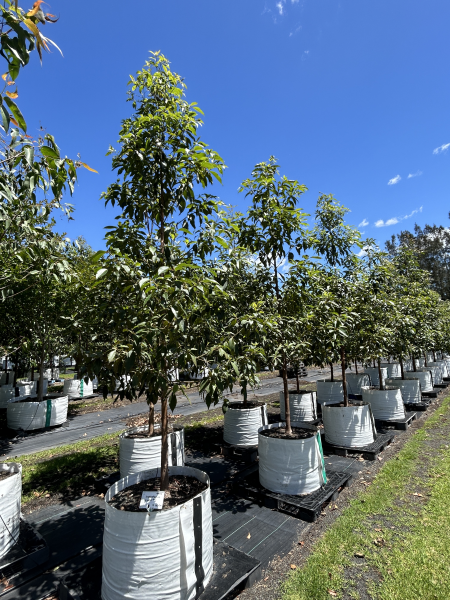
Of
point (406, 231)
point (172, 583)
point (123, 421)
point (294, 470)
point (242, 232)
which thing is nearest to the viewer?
point (172, 583)

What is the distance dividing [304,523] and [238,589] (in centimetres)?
133

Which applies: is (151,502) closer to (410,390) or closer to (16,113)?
(16,113)

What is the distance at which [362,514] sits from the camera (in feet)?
12.9

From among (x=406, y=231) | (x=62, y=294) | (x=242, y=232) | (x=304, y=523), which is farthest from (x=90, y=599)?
(x=406, y=231)

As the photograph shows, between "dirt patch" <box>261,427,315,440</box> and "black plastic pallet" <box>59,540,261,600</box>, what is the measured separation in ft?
5.49

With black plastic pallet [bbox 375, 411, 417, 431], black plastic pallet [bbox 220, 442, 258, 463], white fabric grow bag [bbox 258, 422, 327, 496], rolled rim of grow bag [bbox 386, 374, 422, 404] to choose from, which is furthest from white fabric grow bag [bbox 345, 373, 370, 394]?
white fabric grow bag [bbox 258, 422, 327, 496]

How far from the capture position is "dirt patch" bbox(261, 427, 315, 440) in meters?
4.52

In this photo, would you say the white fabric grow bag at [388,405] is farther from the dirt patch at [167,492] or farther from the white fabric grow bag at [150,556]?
the white fabric grow bag at [150,556]

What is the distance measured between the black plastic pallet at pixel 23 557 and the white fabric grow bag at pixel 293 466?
2.68 m

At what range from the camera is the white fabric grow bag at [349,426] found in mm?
6047

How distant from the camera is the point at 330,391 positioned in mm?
9625

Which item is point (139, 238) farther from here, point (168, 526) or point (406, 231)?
point (406, 231)

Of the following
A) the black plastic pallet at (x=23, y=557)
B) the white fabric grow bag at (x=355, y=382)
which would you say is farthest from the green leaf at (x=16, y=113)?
the white fabric grow bag at (x=355, y=382)

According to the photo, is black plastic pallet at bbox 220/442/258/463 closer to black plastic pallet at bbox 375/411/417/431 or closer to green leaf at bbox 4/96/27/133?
black plastic pallet at bbox 375/411/417/431
